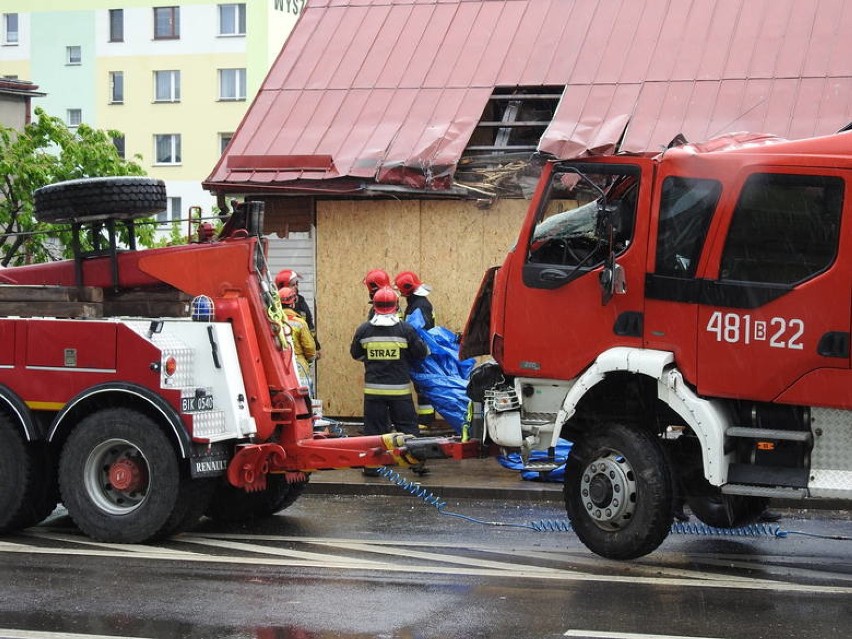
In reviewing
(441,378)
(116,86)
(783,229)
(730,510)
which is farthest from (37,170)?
(116,86)

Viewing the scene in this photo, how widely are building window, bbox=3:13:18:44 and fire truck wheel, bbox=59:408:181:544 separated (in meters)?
50.8

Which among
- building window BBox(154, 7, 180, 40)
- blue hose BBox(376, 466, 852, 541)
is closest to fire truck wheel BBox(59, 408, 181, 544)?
blue hose BBox(376, 466, 852, 541)

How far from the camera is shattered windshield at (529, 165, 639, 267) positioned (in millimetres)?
9570

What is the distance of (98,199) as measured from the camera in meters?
10.9

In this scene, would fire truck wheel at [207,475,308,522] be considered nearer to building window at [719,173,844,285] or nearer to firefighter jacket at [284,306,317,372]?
firefighter jacket at [284,306,317,372]

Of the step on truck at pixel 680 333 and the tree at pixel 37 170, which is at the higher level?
the tree at pixel 37 170

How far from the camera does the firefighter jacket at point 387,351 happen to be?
13.7m

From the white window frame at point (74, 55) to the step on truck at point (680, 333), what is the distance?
4915 cm

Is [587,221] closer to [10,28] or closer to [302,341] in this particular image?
[302,341]

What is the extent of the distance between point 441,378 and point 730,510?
5.39 meters

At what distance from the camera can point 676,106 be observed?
642 inches

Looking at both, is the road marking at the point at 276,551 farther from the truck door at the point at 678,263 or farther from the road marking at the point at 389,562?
the truck door at the point at 678,263

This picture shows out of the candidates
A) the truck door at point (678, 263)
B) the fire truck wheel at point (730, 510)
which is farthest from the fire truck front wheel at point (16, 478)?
the fire truck wheel at point (730, 510)

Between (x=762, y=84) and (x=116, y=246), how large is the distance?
8.10 meters
